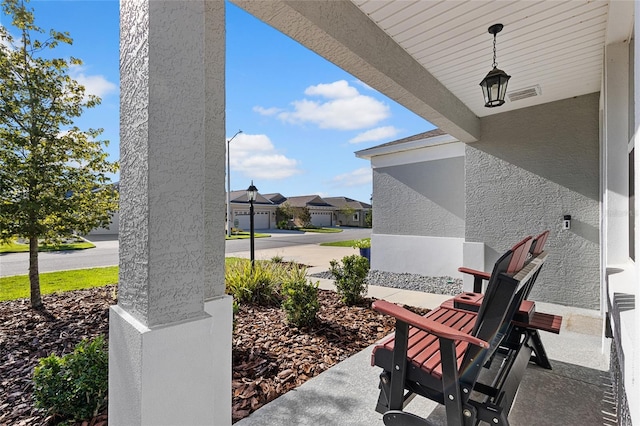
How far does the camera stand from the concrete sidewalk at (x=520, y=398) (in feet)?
7.48

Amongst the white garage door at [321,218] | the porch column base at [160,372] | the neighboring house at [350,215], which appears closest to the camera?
the porch column base at [160,372]

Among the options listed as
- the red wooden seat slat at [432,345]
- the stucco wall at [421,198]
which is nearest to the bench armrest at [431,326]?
the red wooden seat slat at [432,345]

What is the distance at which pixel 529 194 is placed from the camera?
5355 millimetres

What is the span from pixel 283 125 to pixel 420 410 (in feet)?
78.8

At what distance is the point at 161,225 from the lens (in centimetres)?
143

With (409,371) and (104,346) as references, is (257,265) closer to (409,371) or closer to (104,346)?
(104,346)

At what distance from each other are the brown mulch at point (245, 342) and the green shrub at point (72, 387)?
11 cm

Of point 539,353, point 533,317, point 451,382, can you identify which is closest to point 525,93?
point 533,317

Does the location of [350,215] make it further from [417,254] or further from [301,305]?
[301,305]

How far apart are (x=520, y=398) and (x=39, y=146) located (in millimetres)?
6977

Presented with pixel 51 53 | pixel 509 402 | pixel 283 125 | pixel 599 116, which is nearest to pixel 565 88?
pixel 599 116

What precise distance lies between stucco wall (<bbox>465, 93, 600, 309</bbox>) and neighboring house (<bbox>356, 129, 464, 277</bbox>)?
1.72 m

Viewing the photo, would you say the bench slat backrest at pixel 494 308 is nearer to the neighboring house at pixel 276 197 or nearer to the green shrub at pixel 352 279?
the green shrub at pixel 352 279

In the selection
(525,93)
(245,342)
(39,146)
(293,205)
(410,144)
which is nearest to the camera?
(245,342)
